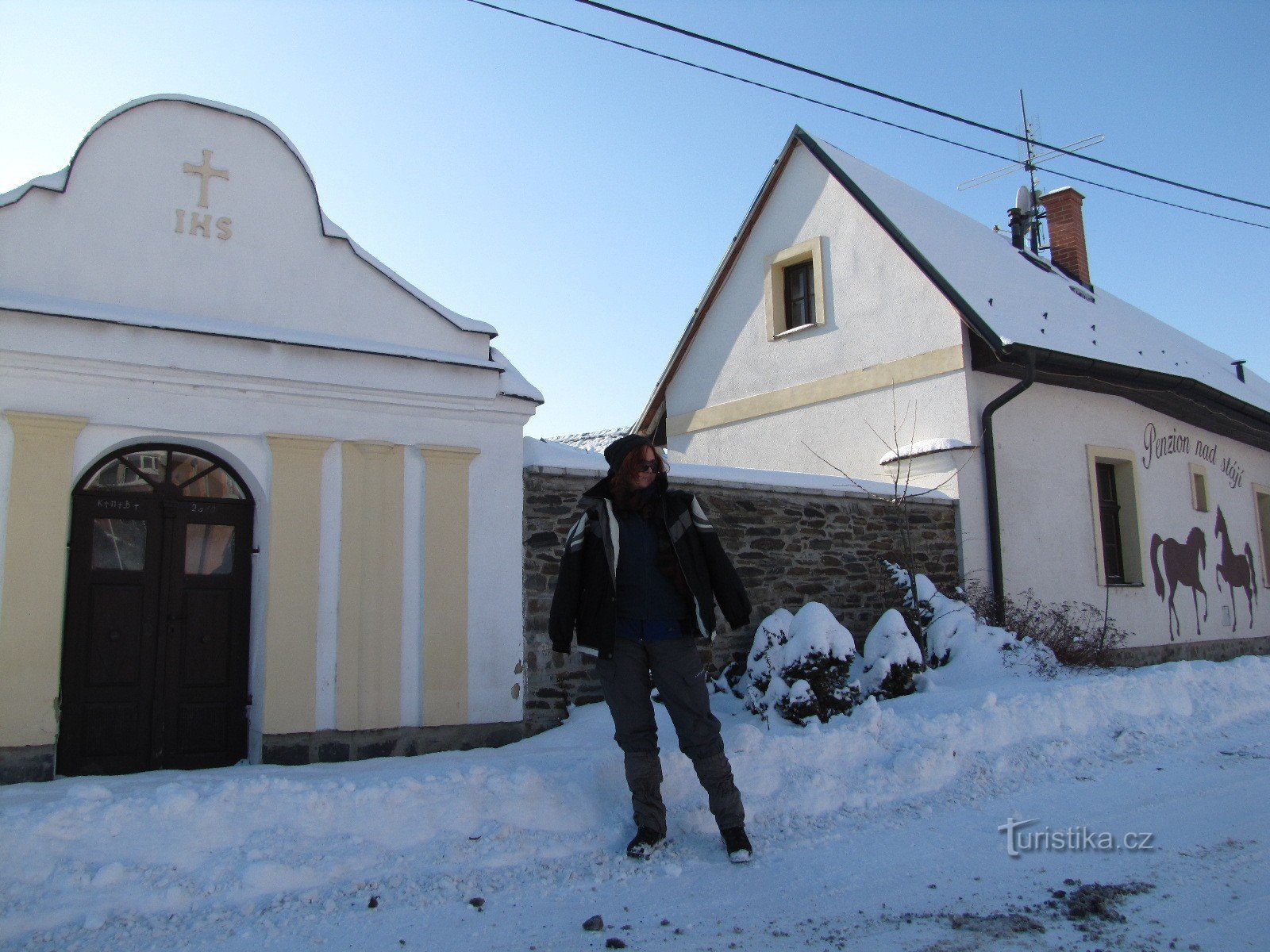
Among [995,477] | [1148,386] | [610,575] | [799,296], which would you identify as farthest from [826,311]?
[610,575]

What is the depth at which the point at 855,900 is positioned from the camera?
363 centimetres

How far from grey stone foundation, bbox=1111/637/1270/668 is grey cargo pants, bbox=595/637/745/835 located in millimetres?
8740

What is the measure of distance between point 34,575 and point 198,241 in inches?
89.4

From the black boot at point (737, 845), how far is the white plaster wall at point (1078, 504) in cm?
710

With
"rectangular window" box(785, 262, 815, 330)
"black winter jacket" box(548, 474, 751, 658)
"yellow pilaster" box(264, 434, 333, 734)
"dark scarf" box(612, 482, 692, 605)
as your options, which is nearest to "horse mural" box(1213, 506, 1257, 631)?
"rectangular window" box(785, 262, 815, 330)

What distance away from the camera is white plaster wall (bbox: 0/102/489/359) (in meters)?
5.86

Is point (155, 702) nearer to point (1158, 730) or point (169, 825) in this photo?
point (169, 825)

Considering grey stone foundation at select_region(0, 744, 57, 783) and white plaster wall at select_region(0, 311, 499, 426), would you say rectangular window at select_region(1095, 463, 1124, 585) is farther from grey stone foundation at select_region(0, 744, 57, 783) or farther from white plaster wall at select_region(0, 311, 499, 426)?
grey stone foundation at select_region(0, 744, 57, 783)

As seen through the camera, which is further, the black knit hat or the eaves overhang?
the eaves overhang

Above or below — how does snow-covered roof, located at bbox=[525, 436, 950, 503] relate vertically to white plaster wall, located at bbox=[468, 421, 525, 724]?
above

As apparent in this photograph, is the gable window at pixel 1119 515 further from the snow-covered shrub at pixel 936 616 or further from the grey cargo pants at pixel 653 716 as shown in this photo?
the grey cargo pants at pixel 653 716

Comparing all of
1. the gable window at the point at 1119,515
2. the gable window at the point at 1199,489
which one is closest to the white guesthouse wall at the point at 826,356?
the gable window at the point at 1119,515

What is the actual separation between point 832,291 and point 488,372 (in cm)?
658

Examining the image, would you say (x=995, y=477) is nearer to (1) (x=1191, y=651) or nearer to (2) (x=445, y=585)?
(1) (x=1191, y=651)
